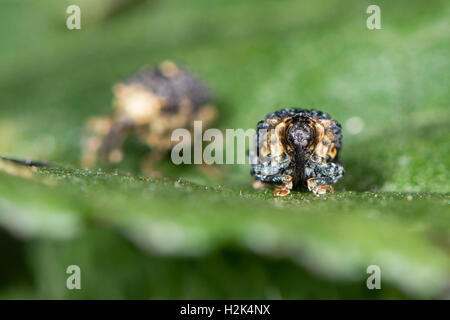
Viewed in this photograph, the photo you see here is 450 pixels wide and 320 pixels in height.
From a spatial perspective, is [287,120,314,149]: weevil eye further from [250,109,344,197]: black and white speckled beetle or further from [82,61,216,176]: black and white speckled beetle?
[82,61,216,176]: black and white speckled beetle

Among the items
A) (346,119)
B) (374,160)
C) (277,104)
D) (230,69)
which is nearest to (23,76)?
(230,69)

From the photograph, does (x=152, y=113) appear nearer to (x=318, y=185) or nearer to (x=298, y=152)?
(x=298, y=152)

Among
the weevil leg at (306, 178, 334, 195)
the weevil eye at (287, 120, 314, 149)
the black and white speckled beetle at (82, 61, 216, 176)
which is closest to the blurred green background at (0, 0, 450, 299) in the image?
the weevil leg at (306, 178, 334, 195)

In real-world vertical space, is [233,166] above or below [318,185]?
above

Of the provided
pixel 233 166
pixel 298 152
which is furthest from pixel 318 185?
pixel 233 166

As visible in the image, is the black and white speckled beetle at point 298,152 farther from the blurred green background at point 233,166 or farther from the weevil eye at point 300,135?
the blurred green background at point 233,166

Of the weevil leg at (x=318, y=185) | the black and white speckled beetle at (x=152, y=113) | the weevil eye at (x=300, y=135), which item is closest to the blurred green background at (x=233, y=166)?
the weevil leg at (x=318, y=185)

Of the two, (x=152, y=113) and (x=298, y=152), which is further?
(x=152, y=113)
